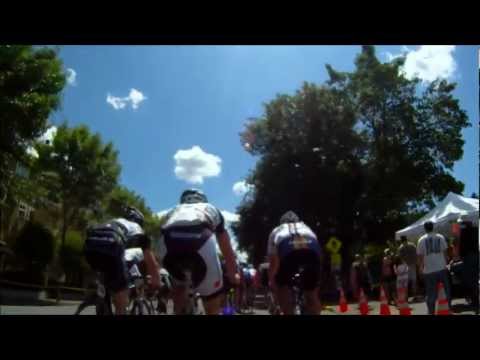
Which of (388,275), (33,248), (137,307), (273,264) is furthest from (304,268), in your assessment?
(33,248)

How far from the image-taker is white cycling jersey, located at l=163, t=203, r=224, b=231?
359 centimetres

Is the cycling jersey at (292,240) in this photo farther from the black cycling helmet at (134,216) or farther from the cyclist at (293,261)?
the black cycling helmet at (134,216)

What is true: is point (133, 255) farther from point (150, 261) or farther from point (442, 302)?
point (442, 302)

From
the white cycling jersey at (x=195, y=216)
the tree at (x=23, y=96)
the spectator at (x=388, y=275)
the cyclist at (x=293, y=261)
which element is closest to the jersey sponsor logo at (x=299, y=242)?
the cyclist at (x=293, y=261)

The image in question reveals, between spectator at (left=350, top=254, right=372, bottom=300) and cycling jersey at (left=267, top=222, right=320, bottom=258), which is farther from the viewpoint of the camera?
spectator at (left=350, top=254, right=372, bottom=300)

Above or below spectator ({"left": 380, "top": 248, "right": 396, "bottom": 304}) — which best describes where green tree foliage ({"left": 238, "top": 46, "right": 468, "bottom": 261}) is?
above

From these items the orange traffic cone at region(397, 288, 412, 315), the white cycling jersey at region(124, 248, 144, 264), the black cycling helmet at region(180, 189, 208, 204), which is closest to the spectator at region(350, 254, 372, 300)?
the orange traffic cone at region(397, 288, 412, 315)

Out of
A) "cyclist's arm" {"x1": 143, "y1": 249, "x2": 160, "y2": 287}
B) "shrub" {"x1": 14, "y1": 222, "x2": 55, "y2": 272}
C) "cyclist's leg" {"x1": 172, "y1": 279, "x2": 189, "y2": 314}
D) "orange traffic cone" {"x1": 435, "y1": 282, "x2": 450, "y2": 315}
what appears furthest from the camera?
"shrub" {"x1": 14, "y1": 222, "x2": 55, "y2": 272}

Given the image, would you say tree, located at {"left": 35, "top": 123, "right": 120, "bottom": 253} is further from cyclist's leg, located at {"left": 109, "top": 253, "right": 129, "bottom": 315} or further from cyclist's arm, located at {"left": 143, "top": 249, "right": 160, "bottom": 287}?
cyclist's arm, located at {"left": 143, "top": 249, "right": 160, "bottom": 287}

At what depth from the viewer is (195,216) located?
12.0 ft

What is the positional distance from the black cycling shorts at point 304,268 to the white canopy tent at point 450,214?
31.5ft

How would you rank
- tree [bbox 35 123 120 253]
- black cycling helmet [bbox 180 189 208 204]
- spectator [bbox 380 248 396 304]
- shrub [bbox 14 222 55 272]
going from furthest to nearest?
shrub [bbox 14 222 55 272] → tree [bbox 35 123 120 253] → spectator [bbox 380 248 396 304] → black cycling helmet [bbox 180 189 208 204]
